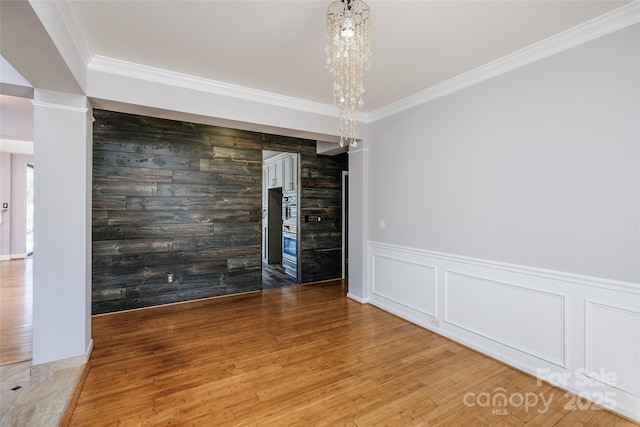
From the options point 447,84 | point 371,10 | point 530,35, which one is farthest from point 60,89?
point 530,35

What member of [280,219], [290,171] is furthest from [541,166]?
[280,219]

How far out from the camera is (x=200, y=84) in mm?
3084

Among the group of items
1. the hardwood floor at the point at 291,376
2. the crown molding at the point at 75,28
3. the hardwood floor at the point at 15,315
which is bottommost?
the hardwood floor at the point at 291,376

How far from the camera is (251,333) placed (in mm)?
3246

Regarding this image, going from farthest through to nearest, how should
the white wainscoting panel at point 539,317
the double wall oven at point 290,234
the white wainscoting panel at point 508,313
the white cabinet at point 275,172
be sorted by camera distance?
the white cabinet at point 275,172
the double wall oven at point 290,234
the white wainscoting panel at point 508,313
the white wainscoting panel at point 539,317

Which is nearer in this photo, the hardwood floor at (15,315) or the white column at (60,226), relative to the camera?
the white column at (60,226)

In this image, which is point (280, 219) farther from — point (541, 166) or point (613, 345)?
point (613, 345)

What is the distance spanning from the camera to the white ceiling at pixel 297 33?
1.97 m

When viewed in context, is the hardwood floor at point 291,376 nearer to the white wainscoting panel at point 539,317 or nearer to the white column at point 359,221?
the white wainscoting panel at point 539,317

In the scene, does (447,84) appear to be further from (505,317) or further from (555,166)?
(505,317)

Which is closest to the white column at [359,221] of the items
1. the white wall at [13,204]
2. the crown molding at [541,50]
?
the crown molding at [541,50]

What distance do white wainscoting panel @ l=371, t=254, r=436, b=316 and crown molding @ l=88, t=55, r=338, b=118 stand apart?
2.22m

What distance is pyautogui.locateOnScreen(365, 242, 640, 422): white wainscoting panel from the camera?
1992mm

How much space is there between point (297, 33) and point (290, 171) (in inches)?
143
